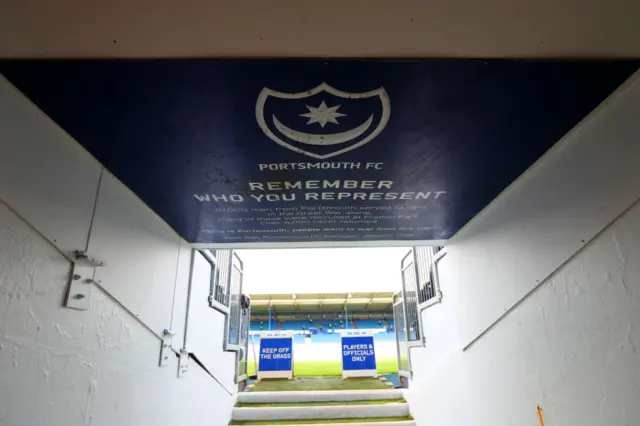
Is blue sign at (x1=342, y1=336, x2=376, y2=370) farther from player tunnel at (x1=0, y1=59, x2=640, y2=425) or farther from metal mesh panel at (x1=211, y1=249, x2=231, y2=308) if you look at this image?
player tunnel at (x1=0, y1=59, x2=640, y2=425)

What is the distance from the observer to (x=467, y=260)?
2604 mm

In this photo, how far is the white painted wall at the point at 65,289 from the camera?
1155mm

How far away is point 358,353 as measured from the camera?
7477 millimetres

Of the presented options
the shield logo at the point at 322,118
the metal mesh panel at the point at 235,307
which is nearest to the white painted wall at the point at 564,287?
the shield logo at the point at 322,118

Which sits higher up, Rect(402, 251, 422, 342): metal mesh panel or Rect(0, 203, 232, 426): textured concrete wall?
Rect(402, 251, 422, 342): metal mesh panel

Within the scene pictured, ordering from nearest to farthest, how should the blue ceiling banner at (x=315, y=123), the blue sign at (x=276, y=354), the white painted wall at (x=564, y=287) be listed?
1. the blue ceiling banner at (x=315, y=123)
2. the white painted wall at (x=564, y=287)
3. the blue sign at (x=276, y=354)

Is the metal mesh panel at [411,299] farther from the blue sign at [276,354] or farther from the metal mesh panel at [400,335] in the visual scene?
the blue sign at [276,354]

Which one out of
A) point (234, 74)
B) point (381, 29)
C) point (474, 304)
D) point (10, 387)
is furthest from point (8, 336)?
point (474, 304)

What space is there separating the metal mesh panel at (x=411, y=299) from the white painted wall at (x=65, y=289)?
109 inches

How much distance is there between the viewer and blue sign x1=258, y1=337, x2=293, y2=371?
287 inches

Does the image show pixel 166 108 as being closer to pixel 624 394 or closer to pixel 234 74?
pixel 234 74

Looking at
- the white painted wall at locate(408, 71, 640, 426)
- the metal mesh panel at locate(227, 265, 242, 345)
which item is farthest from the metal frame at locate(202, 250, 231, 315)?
the white painted wall at locate(408, 71, 640, 426)

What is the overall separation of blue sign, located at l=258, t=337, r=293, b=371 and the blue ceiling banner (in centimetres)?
603

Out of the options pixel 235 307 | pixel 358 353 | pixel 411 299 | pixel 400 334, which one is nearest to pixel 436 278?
pixel 411 299
